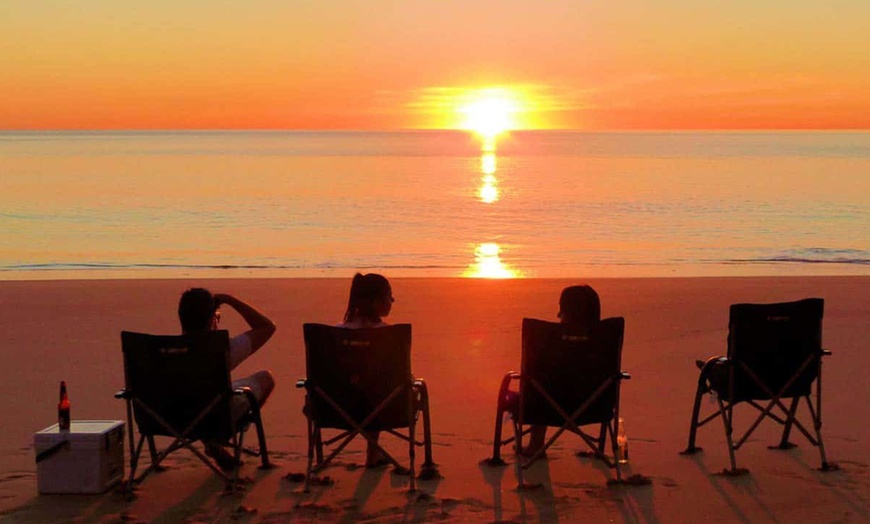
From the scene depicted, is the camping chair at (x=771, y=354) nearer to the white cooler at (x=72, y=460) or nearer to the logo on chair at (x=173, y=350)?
the logo on chair at (x=173, y=350)

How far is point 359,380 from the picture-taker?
16.9 ft

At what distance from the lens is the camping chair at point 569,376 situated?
204 inches

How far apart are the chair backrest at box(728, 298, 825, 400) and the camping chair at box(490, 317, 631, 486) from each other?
0.62 metres

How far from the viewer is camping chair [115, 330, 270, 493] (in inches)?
196

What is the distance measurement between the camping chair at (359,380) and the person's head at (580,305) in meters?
0.81

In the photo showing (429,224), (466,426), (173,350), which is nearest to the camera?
(173,350)

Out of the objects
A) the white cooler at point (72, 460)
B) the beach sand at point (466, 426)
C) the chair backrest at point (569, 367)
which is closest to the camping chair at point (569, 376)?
the chair backrest at point (569, 367)

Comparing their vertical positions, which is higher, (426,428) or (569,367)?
(569,367)

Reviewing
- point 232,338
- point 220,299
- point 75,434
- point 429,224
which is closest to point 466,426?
point 232,338

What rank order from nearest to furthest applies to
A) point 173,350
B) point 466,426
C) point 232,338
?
point 173,350, point 232,338, point 466,426

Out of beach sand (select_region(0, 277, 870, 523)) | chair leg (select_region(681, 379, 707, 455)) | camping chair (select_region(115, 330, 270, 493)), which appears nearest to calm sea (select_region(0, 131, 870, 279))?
beach sand (select_region(0, 277, 870, 523))

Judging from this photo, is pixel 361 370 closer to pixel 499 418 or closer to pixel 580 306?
pixel 499 418

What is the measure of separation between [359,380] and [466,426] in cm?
149

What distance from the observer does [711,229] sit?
91.0 ft
